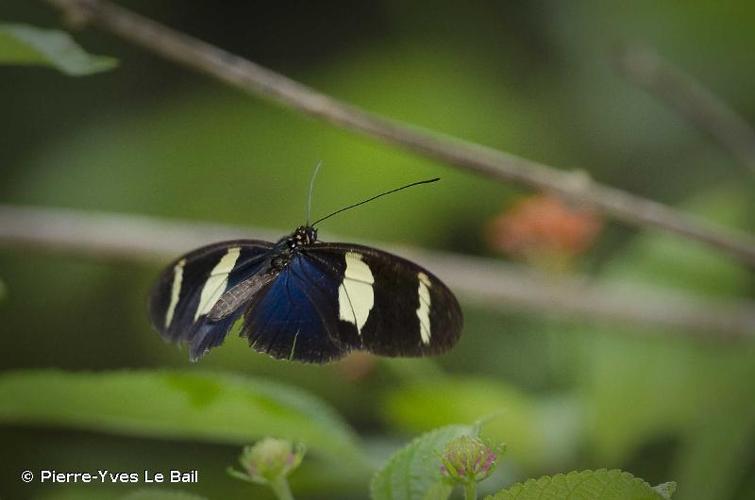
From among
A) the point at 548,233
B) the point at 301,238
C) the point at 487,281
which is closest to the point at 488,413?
the point at 487,281

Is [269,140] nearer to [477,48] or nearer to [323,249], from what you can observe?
[477,48]

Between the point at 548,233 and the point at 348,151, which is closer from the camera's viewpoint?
the point at 548,233

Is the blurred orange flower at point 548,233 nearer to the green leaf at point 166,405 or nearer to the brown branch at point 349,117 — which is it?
the brown branch at point 349,117

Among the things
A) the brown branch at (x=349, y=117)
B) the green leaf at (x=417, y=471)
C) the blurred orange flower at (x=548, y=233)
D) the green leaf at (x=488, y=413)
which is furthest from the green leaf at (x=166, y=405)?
the blurred orange flower at (x=548, y=233)

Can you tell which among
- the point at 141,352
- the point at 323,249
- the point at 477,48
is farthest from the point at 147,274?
the point at 323,249

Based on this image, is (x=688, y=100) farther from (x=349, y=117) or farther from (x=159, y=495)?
(x=159, y=495)

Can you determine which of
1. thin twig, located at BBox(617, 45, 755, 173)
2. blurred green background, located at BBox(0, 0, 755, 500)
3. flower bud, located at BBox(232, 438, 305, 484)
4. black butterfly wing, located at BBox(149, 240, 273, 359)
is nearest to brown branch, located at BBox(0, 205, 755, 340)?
blurred green background, located at BBox(0, 0, 755, 500)

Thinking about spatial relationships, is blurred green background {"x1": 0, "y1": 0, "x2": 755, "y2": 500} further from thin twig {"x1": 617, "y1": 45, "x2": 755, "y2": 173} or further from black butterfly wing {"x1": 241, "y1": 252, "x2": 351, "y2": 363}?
black butterfly wing {"x1": 241, "y1": 252, "x2": 351, "y2": 363}
